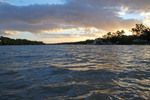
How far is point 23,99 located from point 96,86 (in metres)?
3.24

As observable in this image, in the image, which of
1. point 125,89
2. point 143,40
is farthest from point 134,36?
point 125,89

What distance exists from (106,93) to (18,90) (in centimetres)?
392

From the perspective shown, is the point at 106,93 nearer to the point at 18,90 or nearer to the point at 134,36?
the point at 18,90

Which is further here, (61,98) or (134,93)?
(134,93)

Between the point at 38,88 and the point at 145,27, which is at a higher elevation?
the point at 145,27

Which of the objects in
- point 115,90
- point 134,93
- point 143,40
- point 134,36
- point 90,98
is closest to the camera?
point 90,98

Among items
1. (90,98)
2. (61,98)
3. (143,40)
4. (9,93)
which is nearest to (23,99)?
(9,93)

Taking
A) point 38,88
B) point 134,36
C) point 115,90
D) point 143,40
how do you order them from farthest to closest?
1. point 134,36
2. point 143,40
3. point 38,88
4. point 115,90

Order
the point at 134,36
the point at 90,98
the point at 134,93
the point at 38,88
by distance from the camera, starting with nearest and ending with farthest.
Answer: the point at 90,98, the point at 134,93, the point at 38,88, the point at 134,36

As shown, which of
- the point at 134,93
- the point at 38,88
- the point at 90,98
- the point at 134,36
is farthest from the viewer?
the point at 134,36

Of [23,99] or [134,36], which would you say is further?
A: [134,36]

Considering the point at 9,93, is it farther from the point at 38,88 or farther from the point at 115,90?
the point at 115,90

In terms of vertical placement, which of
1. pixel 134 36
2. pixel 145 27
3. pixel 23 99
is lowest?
pixel 23 99

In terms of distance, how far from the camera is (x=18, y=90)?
4.94 metres
